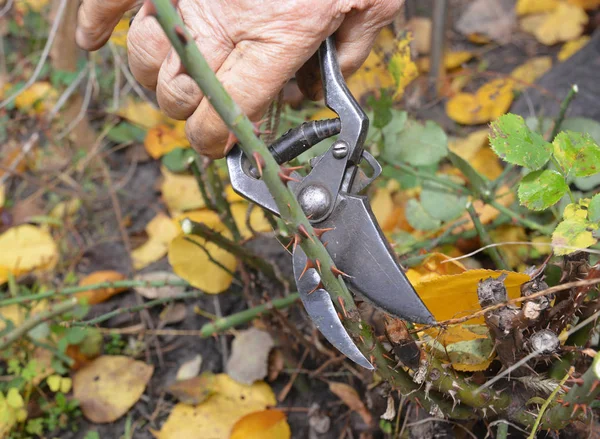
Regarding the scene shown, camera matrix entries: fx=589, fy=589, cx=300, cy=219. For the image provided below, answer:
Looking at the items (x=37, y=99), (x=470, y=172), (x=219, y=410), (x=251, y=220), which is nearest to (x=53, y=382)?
(x=219, y=410)

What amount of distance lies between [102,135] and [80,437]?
4.01 feet

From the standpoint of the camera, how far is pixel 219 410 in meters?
1.58

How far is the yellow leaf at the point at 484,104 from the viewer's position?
7.26ft

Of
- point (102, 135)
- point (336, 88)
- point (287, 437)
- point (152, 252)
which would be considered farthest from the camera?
point (102, 135)

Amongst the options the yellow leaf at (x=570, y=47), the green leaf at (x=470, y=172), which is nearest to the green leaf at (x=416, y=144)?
the green leaf at (x=470, y=172)

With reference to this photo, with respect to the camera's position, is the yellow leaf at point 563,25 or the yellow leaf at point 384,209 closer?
the yellow leaf at point 384,209

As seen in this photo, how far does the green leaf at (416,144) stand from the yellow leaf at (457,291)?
662 mm

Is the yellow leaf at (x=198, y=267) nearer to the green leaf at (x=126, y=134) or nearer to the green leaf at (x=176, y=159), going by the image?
the green leaf at (x=176, y=159)

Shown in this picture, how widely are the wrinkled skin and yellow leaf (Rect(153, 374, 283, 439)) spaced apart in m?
0.72

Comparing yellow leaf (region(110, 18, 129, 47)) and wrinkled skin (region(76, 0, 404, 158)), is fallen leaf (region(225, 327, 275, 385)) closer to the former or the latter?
wrinkled skin (region(76, 0, 404, 158))

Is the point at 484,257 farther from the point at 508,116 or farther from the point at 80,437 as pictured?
the point at 80,437

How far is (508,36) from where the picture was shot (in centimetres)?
262

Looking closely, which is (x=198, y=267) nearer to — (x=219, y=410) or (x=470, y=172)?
(x=219, y=410)

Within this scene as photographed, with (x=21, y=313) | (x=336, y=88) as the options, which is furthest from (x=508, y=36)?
(x=21, y=313)
